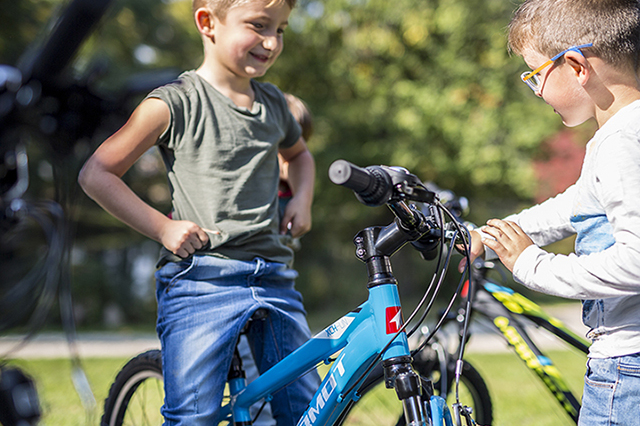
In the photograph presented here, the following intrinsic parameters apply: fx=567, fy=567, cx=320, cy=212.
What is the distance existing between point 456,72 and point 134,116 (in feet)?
35.0

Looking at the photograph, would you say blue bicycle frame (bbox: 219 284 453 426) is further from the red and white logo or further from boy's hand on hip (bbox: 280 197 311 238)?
boy's hand on hip (bbox: 280 197 311 238)

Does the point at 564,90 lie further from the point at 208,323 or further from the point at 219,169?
the point at 208,323

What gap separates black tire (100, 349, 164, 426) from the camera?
6.50ft

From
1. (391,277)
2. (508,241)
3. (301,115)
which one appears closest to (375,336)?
(391,277)

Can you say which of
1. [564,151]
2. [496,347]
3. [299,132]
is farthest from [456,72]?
[299,132]

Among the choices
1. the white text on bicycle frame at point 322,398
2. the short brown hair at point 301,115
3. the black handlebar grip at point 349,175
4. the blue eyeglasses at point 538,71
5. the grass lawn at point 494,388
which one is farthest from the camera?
the grass lawn at point 494,388

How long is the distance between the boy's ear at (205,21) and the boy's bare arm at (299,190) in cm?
52

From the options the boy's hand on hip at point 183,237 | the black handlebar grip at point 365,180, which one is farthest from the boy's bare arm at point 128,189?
the black handlebar grip at point 365,180

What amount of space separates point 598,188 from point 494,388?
374cm

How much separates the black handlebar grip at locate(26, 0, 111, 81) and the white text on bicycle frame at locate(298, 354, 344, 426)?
8.58ft

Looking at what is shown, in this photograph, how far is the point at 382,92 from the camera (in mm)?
11914

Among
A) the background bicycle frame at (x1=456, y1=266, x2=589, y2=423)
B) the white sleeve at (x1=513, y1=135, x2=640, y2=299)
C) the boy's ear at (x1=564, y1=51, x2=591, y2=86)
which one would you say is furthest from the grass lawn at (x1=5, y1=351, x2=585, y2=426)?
the boy's ear at (x1=564, y1=51, x2=591, y2=86)

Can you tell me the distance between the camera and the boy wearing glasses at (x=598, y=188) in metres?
1.23

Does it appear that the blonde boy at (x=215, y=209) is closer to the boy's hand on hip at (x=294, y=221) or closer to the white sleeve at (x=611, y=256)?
the boy's hand on hip at (x=294, y=221)
